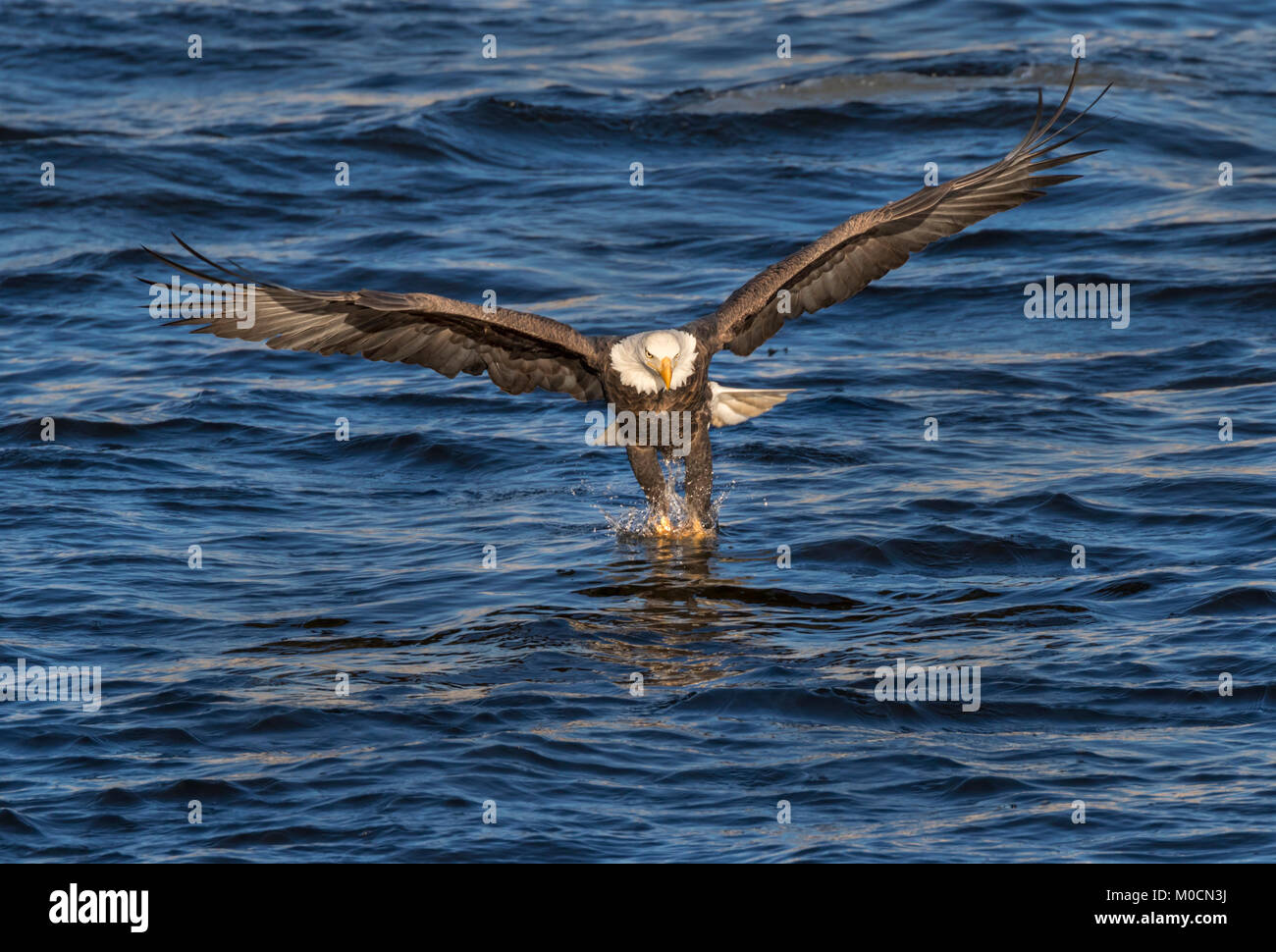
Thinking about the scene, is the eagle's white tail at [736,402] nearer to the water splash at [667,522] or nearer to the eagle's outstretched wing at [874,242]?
the eagle's outstretched wing at [874,242]

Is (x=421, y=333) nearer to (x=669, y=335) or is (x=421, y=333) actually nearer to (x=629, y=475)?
(x=669, y=335)

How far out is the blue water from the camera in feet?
22.6

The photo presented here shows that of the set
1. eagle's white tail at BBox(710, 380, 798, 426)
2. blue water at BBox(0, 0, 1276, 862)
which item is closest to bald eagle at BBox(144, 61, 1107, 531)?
eagle's white tail at BBox(710, 380, 798, 426)

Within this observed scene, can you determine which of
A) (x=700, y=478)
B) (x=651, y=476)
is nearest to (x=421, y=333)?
(x=651, y=476)

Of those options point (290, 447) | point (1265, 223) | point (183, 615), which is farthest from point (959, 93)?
point (183, 615)

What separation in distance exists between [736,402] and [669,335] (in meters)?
0.91

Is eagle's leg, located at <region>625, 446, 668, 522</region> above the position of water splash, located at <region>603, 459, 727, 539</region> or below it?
above

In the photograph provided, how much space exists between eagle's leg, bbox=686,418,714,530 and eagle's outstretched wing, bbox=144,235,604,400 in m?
0.61

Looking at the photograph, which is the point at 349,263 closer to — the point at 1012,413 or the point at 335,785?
the point at 1012,413

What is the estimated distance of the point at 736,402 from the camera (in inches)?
399

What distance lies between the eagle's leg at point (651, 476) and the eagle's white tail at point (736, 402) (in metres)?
0.41

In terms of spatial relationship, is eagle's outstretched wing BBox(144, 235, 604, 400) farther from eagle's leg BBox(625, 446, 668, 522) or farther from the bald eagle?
eagle's leg BBox(625, 446, 668, 522)

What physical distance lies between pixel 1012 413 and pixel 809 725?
203 inches

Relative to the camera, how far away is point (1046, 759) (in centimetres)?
707
